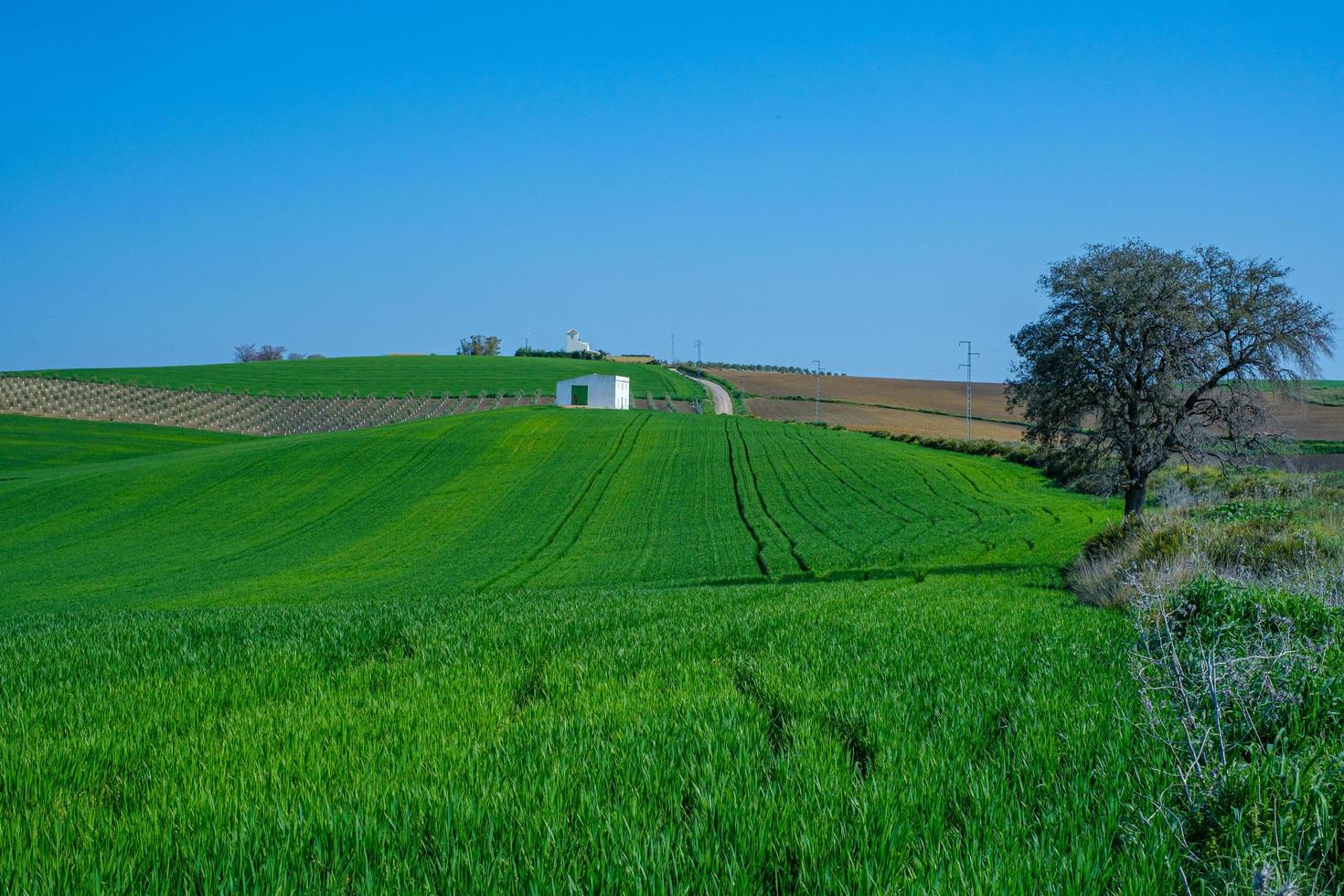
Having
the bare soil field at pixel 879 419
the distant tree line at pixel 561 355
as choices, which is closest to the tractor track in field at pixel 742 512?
the bare soil field at pixel 879 419

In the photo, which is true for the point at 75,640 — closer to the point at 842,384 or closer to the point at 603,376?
the point at 603,376

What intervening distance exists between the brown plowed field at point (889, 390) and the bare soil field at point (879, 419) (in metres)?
5.80

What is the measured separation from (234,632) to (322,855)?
334 inches

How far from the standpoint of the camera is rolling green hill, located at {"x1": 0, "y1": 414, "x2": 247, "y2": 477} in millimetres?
69625

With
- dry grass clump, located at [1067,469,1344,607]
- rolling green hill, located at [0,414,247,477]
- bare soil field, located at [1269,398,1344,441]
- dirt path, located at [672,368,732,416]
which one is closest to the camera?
dry grass clump, located at [1067,469,1344,607]

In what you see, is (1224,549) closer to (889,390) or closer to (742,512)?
(742,512)

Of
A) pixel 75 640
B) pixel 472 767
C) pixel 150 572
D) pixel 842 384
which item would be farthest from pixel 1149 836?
pixel 842 384

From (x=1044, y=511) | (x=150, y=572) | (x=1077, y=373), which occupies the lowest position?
(x=150, y=572)

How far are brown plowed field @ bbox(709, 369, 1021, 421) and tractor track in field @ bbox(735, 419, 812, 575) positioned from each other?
4753cm

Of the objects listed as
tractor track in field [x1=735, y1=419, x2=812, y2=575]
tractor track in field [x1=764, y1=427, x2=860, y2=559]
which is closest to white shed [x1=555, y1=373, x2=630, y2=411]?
tractor track in field [x1=735, y1=419, x2=812, y2=575]

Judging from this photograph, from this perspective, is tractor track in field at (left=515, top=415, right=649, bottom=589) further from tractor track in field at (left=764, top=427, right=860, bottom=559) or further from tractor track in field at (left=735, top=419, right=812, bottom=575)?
tractor track in field at (left=764, top=427, right=860, bottom=559)

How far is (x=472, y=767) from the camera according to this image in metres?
5.39

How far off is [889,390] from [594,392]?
5277 cm

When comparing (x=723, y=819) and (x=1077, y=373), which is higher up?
(x=1077, y=373)
